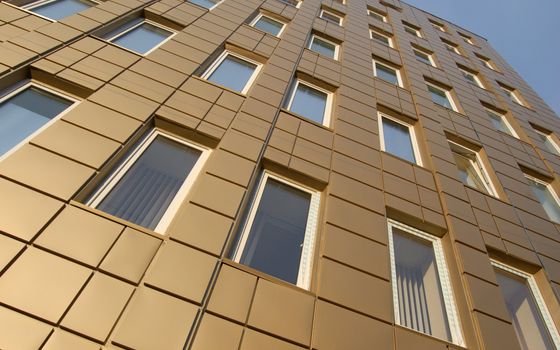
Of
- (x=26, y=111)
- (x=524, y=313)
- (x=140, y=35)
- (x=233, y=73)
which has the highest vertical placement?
(x=140, y=35)

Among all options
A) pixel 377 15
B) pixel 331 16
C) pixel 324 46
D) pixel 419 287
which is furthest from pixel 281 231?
pixel 377 15

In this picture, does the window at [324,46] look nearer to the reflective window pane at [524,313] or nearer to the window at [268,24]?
the window at [268,24]

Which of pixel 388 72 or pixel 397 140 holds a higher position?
pixel 388 72

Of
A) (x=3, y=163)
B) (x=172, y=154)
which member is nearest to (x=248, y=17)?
(x=172, y=154)

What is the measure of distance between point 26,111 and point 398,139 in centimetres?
832

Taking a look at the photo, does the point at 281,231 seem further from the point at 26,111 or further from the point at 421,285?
the point at 26,111

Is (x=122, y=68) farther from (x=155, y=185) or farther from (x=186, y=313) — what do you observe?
(x=186, y=313)

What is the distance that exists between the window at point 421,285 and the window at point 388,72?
7.93 metres

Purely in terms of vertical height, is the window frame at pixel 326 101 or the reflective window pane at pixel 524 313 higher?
the window frame at pixel 326 101

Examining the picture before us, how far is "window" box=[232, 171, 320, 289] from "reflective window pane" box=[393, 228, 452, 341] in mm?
1668

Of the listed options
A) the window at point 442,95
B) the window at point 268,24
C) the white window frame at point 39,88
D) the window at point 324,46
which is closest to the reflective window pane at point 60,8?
the white window frame at point 39,88

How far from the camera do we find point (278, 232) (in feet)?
18.3

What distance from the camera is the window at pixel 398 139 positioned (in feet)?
29.9

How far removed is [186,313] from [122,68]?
5131 millimetres
